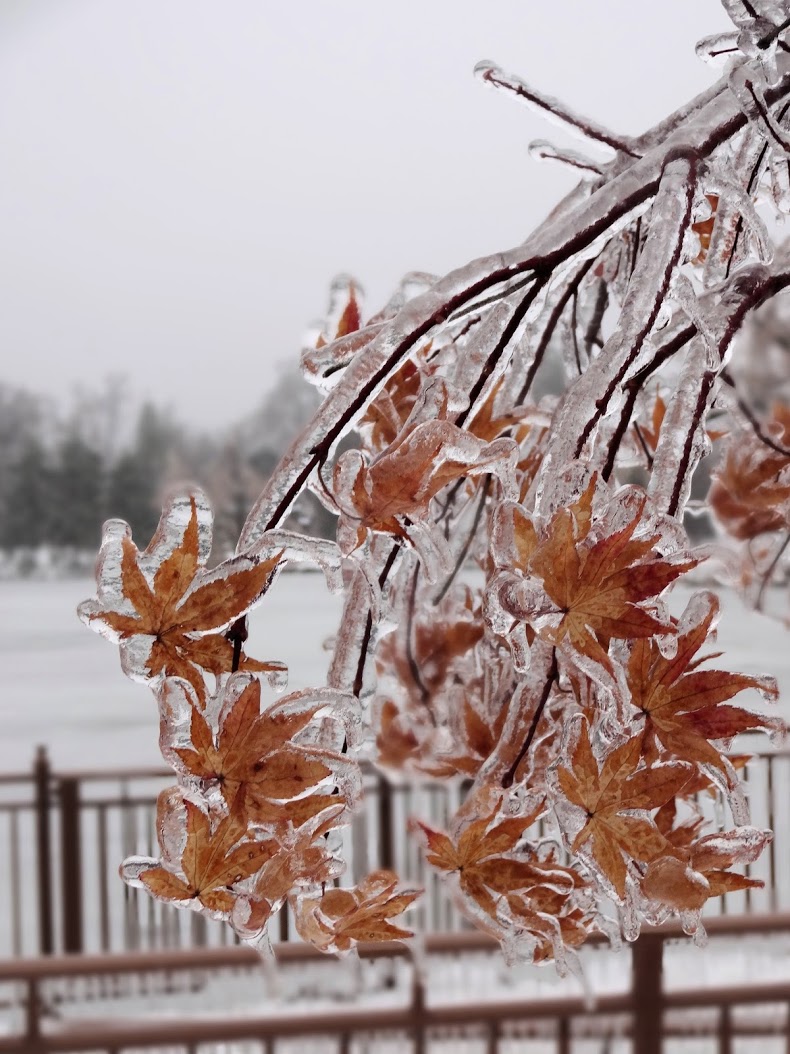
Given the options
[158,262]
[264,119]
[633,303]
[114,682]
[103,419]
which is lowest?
[114,682]

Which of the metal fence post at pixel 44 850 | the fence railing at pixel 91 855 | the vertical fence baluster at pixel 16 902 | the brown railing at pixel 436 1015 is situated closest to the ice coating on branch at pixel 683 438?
the brown railing at pixel 436 1015

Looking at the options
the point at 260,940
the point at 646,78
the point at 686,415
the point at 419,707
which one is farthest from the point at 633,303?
the point at 646,78

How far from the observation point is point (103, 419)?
2979mm

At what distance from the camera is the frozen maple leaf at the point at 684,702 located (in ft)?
0.62

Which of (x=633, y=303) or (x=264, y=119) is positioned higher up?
(x=264, y=119)

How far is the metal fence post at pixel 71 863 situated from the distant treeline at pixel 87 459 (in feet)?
2.42

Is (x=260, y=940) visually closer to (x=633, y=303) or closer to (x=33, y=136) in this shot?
(x=633, y=303)

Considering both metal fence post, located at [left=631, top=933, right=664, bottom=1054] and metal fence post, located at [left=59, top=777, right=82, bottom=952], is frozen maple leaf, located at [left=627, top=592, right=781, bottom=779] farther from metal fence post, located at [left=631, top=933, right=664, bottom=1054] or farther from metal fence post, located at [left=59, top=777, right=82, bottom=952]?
metal fence post, located at [left=59, top=777, right=82, bottom=952]

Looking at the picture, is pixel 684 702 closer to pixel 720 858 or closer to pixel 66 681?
pixel 720 858

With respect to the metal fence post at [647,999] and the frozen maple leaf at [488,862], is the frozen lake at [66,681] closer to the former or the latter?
the metal fence post at [647,999]

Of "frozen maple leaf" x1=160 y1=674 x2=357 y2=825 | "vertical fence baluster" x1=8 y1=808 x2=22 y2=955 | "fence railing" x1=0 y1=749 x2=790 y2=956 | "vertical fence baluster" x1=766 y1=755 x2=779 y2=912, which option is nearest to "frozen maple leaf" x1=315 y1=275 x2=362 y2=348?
"frozen maple leaf" x1=160 y1=674 x2=357 y2=825

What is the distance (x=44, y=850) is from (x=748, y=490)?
3.22 meters

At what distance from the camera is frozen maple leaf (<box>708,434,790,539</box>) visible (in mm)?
359

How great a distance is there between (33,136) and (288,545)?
10.0ft
